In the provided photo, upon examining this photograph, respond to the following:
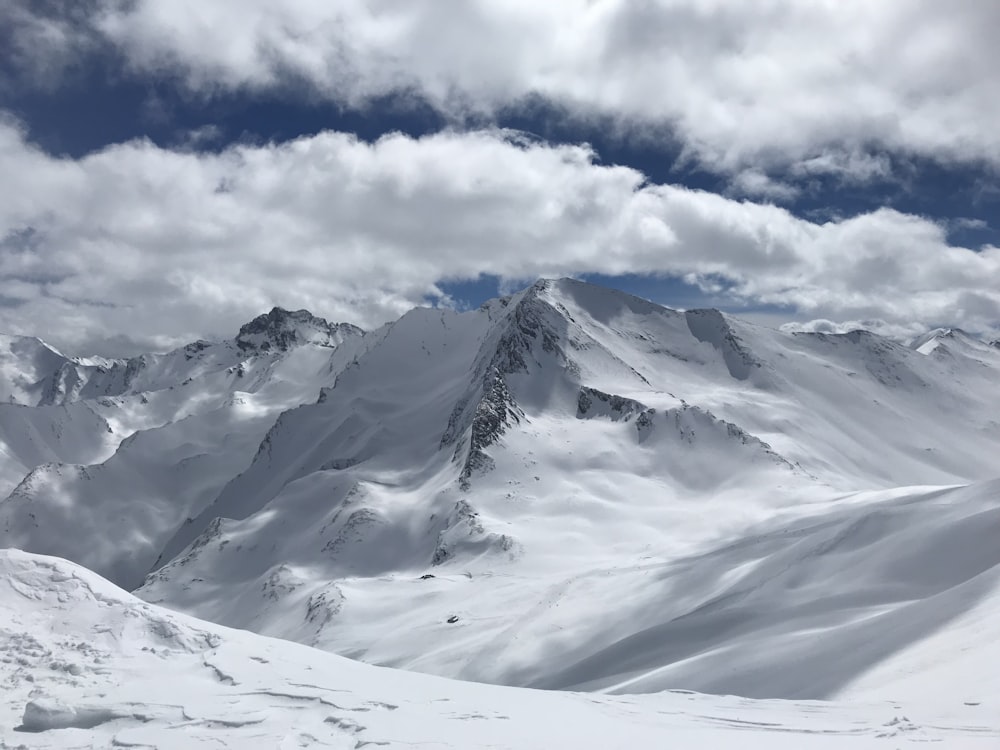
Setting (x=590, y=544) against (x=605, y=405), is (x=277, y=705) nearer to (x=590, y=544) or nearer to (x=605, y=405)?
(x=590, y=544)

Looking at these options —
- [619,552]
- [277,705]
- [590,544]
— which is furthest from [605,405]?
[277,705]

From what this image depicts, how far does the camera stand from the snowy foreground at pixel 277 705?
18.2m

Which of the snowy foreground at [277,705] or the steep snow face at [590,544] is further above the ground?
the steep snow face at [590,544]

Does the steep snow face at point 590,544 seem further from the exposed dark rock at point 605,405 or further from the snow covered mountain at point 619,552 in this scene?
the exposed dark rock at point 605,405

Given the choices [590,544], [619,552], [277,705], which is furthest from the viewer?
[590,544]

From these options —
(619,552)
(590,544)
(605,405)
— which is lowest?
(619,552)

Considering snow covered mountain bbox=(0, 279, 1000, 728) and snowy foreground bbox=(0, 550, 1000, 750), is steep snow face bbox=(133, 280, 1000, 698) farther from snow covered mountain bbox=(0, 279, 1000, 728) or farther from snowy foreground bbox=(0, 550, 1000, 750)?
snowy foreground bbox=(0, 550, 1000, 750)

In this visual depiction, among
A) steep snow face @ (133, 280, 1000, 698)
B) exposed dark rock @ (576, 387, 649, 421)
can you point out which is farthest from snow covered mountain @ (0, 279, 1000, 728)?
exposed dark rock @ (576, 387, 649, 421)

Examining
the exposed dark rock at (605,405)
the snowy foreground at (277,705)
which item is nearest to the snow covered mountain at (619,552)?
the exposed dark rock at (605,405)

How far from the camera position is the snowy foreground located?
59.8 feet

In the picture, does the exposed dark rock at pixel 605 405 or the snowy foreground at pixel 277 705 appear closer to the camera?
the snowy foreground at pixel 277 705

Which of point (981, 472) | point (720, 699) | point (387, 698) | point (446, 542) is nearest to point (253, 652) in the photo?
point (387, 698)

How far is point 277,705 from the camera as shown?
66.0ft

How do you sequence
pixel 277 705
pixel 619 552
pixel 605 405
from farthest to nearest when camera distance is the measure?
pixel 605 405, pixel 619 552, pixel 277 705
